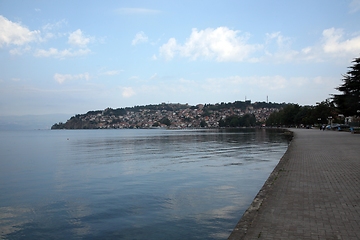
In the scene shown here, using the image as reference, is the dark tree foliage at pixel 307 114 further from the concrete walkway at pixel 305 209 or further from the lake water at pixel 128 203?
the concrete walkway at pixel 305 209

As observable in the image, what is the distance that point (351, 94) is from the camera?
181ft

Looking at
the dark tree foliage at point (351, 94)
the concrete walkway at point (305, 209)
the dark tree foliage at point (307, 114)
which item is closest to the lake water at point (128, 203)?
the concrete walkway at point (305, 209)

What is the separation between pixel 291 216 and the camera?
6.47 meters

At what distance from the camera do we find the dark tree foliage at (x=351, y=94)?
171ft

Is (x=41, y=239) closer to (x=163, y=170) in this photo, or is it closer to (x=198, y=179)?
(x=198, y=179)

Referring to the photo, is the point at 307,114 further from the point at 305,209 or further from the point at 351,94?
the point at 305,209

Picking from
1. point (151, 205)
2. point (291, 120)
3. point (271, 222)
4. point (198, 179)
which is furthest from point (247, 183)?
point (291, 120)

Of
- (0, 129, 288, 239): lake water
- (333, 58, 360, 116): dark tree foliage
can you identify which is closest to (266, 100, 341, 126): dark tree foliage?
(333, 58, 360, 116): dark tree foliage

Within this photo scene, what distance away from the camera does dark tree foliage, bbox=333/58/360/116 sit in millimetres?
52125

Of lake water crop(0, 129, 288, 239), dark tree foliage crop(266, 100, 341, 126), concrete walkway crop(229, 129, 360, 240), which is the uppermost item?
dark tree foliage crop(266, 100, 341, 126)

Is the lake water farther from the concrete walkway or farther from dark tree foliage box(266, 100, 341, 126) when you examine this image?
dark tree foliage box(266, 100, 341, 126)

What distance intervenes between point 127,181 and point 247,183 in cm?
522

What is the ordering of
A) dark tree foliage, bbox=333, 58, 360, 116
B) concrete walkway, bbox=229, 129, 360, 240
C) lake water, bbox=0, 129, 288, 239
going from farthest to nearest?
1. dark tree foliage, bbox=333, 58, 360, 116
2. lake water, bbox=0, 129, 288, 239
3. concrete walkway, bbox=229, 129, 360, 240

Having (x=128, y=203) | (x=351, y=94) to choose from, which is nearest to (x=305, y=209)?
(x=128, y=203)
